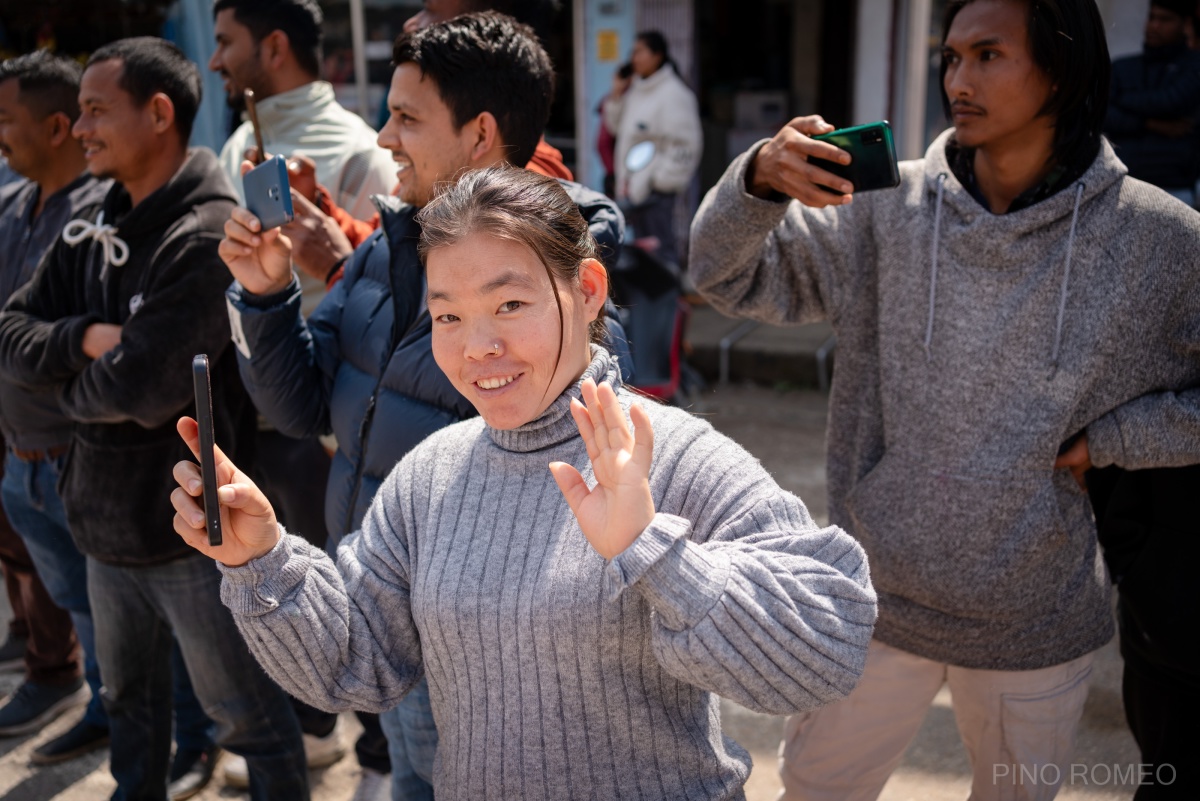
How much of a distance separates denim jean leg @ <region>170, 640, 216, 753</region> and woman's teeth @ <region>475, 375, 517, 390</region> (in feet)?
7.12

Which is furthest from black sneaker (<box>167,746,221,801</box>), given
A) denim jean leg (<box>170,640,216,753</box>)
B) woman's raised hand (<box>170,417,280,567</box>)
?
woman's raised hand (<box>170,417,280,567</box>)

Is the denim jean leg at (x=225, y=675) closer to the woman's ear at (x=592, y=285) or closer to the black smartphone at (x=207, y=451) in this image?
the black smartphone at (x=207, y=451)

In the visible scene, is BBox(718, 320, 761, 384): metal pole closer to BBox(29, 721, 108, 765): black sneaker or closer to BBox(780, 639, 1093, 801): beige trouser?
BBox(29, 721, 108, 765): black sneaker

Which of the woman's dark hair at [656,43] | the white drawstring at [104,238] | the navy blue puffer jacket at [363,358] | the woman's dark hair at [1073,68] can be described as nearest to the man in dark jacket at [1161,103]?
the woman's dark hair at [656,43]

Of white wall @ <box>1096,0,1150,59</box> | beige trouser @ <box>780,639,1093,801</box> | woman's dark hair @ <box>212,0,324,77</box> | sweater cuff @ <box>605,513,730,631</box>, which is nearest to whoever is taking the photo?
sweater cuff @ <box>605,513,730,631</box>

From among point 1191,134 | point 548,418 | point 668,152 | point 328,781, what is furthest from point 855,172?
point 668,152

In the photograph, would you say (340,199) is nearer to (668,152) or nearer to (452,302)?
(452,302)

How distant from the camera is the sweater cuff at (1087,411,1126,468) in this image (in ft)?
6.74

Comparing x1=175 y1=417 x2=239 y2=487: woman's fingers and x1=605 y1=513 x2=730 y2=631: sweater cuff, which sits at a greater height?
x1=175 y1=417 x2=239 y2=487: woman's fingers

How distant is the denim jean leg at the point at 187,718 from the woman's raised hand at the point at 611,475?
2.36m

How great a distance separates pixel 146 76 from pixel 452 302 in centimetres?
173

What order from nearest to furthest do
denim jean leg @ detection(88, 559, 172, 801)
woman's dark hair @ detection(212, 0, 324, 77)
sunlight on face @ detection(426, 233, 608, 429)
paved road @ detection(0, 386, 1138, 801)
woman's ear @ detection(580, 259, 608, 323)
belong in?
sunlight on face @ detection(426, 233, 608, 429), woman's ear @ detection(580, 259, 608, 323), denim jean leg @ detection(88, 559, 172, 801), paved road @ detection(0, 386, 1138, 801), woman's dark hair @ detection(212, 0, 324, 77)

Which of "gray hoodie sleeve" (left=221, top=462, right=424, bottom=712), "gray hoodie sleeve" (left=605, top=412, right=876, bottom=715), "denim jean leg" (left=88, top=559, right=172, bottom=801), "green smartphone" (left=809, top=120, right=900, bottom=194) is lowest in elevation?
"denim jean leg" (left=88, top=559, right=172, bottom=801)

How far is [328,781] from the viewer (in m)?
3.32
